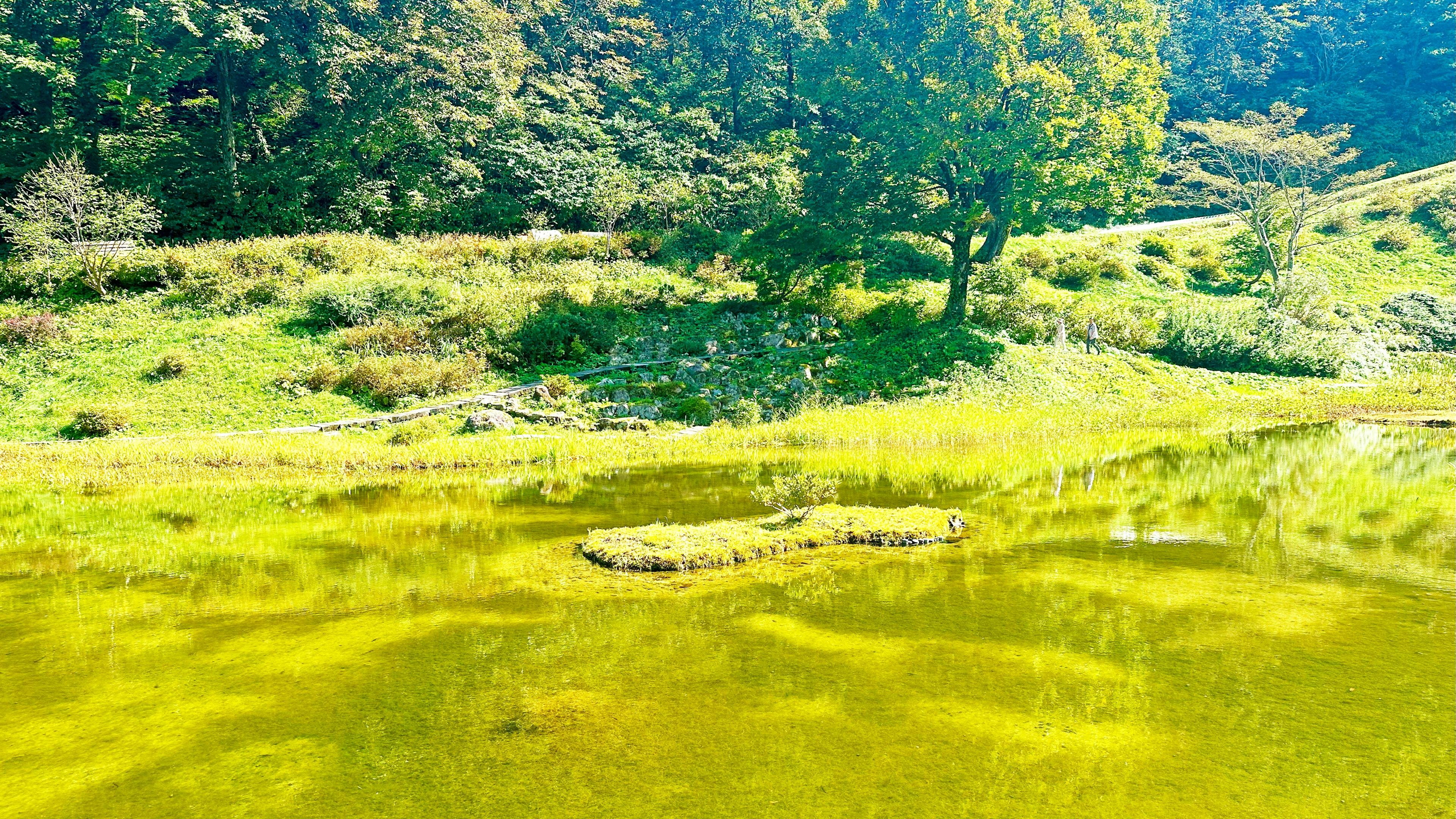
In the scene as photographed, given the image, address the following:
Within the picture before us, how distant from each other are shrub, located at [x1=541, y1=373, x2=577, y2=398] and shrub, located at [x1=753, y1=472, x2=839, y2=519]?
10499 millimetres

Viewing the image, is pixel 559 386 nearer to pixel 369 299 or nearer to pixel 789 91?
pixel 369 299

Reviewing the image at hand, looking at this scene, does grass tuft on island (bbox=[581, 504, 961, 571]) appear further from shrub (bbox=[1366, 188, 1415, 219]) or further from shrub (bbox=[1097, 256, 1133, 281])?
shrub (bbox=[1366, 188, 1415, 219])

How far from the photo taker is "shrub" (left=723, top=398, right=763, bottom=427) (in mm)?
19844

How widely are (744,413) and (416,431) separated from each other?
7.78 meters

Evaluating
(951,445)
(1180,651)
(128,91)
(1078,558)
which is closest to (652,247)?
(951,445)

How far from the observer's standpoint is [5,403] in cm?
2014

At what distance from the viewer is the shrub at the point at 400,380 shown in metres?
20.9

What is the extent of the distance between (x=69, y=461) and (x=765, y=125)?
4228cm

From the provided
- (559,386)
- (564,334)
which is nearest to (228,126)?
(564,334)

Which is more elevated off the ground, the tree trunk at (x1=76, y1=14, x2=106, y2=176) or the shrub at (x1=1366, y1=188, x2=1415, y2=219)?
the tree trunk at (x1=76, y1=14, x2=106, y2=176)

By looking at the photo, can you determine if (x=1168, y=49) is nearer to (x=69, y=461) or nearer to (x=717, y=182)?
(x=717, y=182)

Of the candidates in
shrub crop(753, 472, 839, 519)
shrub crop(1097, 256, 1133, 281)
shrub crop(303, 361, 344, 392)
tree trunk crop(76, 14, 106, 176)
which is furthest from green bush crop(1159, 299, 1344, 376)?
tree trunk crop(76, 14, 106, 176)

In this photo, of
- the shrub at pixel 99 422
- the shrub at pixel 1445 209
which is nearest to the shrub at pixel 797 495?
the shrub at pixel 99 422

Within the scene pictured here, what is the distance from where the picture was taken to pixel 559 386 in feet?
70.4
